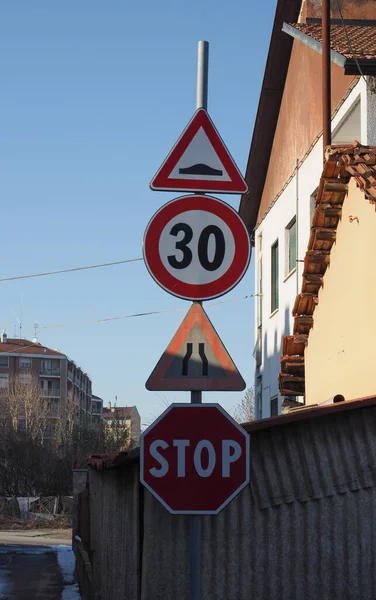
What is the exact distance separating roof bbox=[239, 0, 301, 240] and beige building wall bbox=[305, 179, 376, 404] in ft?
33.7

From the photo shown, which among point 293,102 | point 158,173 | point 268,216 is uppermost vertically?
point 293,102

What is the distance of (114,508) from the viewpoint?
36.1 ft

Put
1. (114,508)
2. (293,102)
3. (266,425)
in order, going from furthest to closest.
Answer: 1. (293,102)
2. (114,508)
3. (266,425)

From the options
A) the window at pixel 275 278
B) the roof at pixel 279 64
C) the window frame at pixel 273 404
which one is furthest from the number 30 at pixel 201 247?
the window at pixel 275 278

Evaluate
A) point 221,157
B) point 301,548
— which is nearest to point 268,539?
point 301,548

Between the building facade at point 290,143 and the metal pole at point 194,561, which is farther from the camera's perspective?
the building facade at point 290,143

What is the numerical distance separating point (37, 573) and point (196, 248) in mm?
17485

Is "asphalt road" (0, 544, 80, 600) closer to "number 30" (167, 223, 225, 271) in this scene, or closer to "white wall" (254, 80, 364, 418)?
"white wall" (254, 80, 364, 418)

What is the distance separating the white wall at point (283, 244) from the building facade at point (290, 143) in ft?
0.06

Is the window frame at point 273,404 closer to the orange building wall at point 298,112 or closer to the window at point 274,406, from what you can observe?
the window at point 274,406

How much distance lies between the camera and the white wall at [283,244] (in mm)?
17969

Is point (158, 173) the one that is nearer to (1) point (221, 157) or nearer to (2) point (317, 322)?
(1) point (221, 157)

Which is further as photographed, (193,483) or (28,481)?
(28,481)

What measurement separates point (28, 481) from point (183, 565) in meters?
52.9
